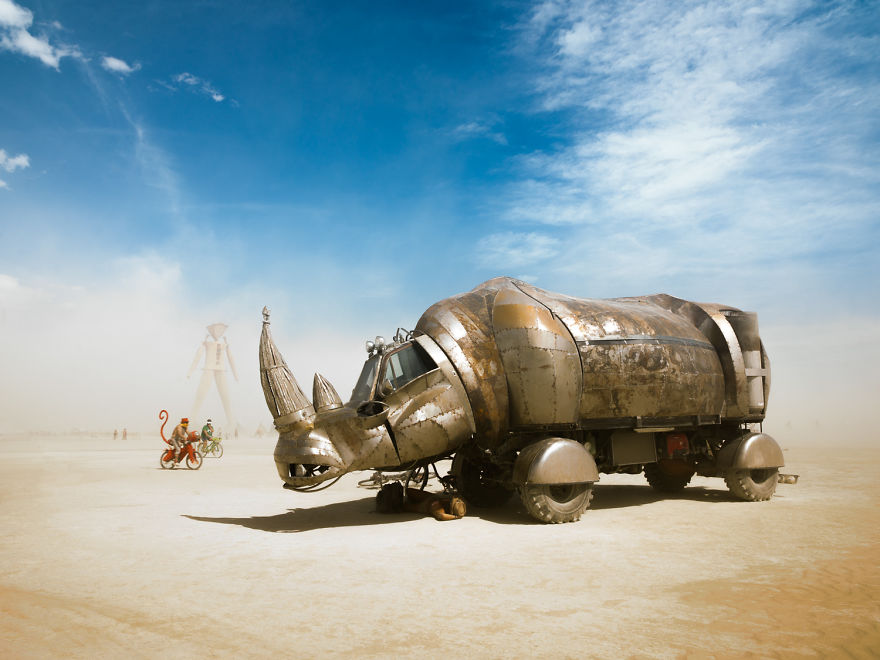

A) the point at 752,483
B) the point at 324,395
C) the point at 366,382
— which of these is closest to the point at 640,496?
the point at 752,483

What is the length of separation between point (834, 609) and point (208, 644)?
517 cm

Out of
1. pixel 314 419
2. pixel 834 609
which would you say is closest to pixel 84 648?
pixel 314 419

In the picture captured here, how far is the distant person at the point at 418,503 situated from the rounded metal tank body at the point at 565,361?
119 centimetres

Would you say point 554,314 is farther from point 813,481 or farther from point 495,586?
point 813,481

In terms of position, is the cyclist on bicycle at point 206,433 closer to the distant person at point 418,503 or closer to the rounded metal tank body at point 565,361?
the distant person at point 418,503

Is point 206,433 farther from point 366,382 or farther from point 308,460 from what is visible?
point 308,460

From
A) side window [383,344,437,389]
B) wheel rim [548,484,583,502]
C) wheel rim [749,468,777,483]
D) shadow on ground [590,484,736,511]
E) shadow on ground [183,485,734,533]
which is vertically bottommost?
shadow on ground [183,485,734,533]

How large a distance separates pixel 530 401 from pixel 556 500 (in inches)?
64.8

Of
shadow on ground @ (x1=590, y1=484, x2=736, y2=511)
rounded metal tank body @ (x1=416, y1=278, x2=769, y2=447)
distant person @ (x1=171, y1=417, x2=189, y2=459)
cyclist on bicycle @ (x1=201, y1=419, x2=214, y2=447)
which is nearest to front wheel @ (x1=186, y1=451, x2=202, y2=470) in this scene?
distant person @ (x1=171, y1=417, x2=189, y2=459)

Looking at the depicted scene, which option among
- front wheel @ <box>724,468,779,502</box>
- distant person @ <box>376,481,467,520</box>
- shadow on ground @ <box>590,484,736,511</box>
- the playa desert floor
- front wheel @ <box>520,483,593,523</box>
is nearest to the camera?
the playa desert floor

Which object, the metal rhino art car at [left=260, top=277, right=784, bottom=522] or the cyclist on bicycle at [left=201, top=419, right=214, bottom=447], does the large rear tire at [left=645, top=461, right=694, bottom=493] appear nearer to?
the metal rhino art car at [left=260, top=277, right=784, bottom=522]

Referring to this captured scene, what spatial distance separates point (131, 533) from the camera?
887 centimetres

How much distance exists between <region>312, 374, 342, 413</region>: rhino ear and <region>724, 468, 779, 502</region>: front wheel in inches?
312

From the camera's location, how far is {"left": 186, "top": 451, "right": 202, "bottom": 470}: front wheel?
22.2 metres
